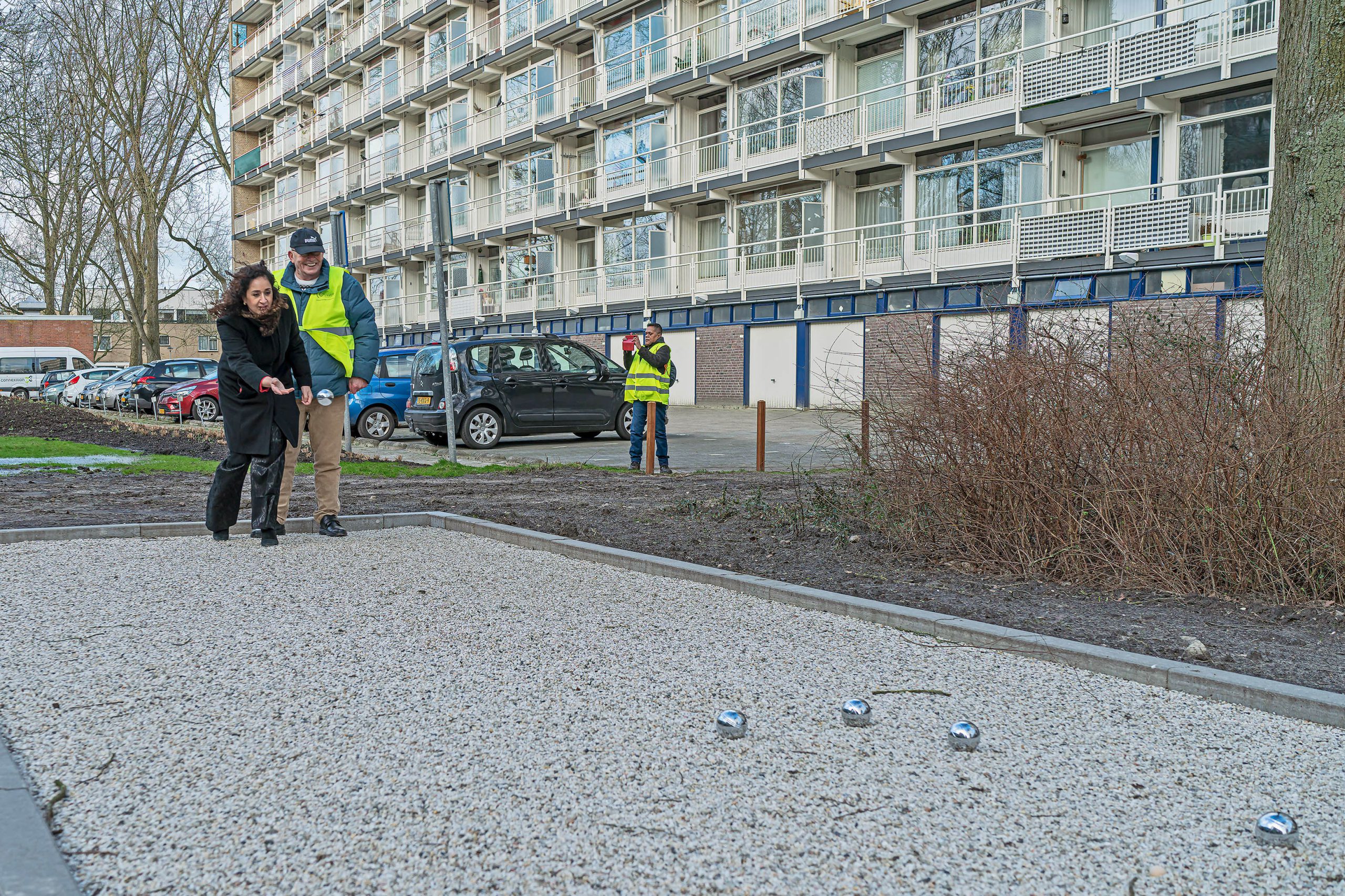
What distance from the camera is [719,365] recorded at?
114 feet

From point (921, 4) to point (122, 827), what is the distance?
28748mm

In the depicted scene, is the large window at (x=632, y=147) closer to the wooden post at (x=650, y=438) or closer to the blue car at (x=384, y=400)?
the blue car at (x=384, y=400)

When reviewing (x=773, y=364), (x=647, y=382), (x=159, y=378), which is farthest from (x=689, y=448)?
(x=159, y=378)

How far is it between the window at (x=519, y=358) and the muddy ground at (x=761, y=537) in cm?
513

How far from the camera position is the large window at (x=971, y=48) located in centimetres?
2672

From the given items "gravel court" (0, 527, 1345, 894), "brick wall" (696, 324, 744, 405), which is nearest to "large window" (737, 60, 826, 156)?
"brick wall" (696, 324, 744, 405)

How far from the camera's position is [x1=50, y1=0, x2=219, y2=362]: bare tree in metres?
37.6

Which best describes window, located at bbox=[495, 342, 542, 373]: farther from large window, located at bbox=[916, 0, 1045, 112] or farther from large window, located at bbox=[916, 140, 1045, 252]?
large window, located at bbox=[916, 0, 1045, 112]

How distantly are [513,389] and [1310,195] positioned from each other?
1312 centimetres

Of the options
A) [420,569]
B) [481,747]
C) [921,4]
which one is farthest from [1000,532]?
[921,4]

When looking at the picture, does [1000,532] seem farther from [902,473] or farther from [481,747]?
[481,747]

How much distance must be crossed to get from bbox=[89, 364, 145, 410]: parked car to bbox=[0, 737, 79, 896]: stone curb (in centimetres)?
3272

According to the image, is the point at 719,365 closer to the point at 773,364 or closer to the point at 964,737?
the point at 773,364

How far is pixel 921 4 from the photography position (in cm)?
2823
